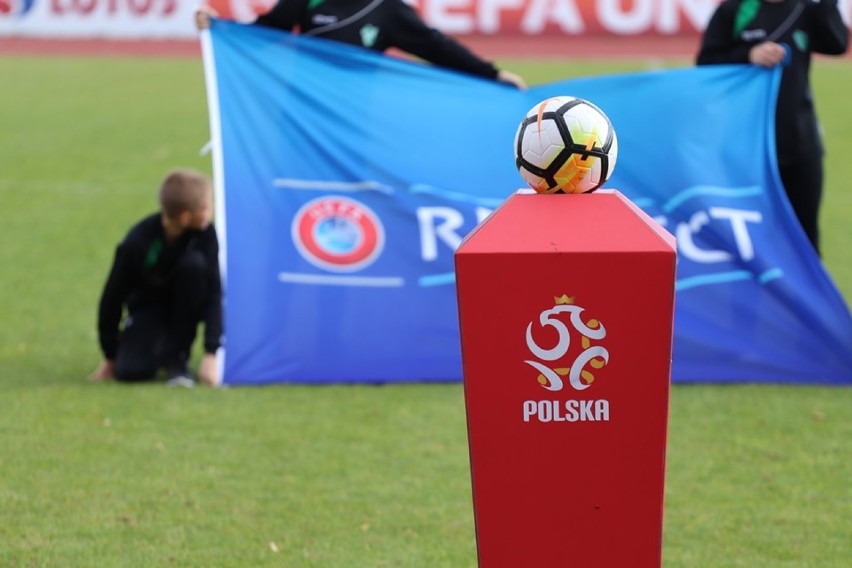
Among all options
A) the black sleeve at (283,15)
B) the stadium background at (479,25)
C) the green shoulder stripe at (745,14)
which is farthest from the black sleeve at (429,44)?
the stadium background at (479,25)

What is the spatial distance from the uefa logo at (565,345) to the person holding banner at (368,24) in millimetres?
3941

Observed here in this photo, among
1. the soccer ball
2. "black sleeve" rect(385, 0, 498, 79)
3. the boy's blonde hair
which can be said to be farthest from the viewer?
"black sleeve" rect(385, 0, 498, 79)

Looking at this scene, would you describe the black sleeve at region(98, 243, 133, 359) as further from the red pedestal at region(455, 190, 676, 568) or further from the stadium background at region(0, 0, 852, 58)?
the stadium background at region(0, 0, 852, 58)

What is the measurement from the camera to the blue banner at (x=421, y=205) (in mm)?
6648

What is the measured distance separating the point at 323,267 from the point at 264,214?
A: 0.38 m

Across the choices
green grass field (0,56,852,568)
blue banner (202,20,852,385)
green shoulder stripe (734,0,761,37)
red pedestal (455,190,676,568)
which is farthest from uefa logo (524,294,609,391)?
green shoulder stripe (734,0,761,37)

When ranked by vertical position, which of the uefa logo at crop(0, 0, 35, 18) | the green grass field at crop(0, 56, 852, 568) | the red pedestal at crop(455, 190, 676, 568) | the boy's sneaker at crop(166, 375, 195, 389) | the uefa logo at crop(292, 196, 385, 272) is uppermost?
the red pedestal at crop(455, 190, 676, 568)

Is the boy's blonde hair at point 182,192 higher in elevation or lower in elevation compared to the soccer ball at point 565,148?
lower

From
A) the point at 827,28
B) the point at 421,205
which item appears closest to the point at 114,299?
the point at 421,205

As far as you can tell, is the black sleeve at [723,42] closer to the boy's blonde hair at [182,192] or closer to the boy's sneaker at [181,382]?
the boy's blonde hair at [182,192]

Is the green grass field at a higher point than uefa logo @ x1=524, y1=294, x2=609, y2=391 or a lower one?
lower

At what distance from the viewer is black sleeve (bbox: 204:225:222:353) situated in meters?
6.64

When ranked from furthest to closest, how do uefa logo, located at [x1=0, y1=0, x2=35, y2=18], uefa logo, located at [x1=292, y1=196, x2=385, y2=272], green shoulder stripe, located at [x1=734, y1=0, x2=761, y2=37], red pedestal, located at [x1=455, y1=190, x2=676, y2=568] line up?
uefa logo, located at [x1=0, y1=0, x2=35, y2=18]
green shoulder stripe, located at [x1=734, y1=0, x2=761, y2=37]
uefa logo, located at [x1=292, y1=196, x2=385, y2=272]
red pedestal, located at [x1=455, y1=190, x2=676, y2=568]

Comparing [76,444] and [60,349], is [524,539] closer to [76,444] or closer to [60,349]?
[76,444]
